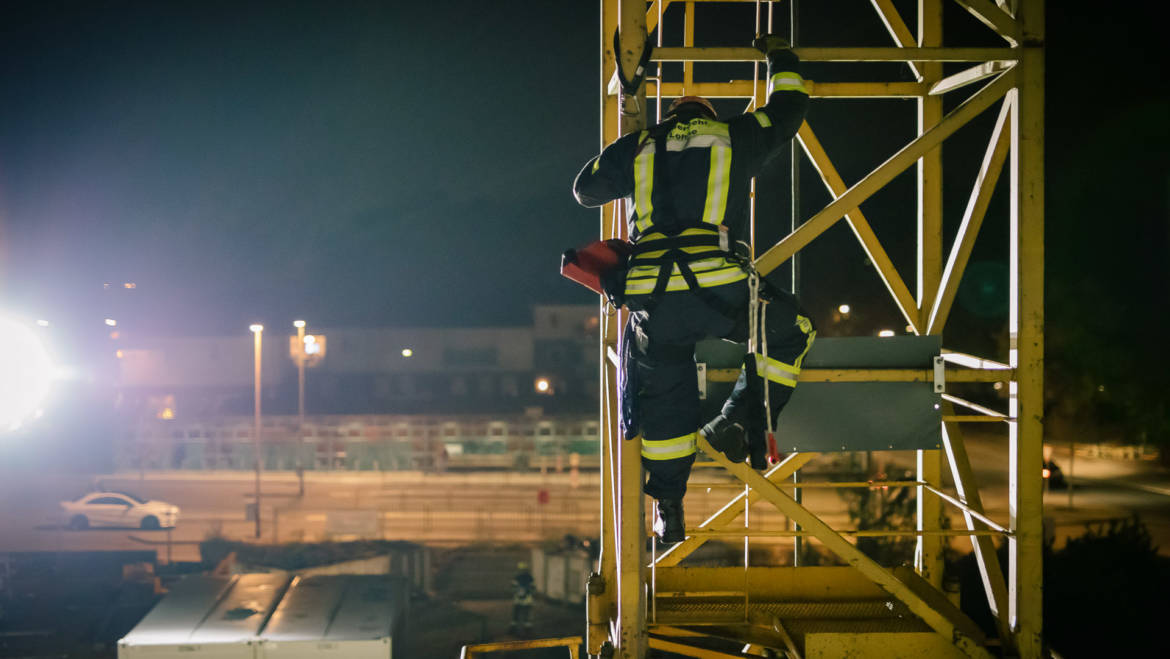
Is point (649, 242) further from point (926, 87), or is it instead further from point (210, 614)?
point (210, 614)

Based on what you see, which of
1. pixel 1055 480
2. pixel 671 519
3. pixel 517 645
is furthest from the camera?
pixel 1055 480

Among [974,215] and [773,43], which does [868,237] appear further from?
[773,43]

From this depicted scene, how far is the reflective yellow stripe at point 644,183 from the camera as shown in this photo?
3383 mm

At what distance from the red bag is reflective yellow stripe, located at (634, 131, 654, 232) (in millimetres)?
156

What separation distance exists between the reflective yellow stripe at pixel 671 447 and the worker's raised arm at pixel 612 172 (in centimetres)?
120

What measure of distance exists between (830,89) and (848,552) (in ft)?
10.3

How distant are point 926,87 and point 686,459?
3517mm

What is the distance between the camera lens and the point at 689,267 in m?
3.27

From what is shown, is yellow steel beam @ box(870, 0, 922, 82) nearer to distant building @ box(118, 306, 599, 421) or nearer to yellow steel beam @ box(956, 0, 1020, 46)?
yellow steel beam @ box(956, 0, 1020, 46)

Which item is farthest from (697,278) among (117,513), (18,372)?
(117,513)

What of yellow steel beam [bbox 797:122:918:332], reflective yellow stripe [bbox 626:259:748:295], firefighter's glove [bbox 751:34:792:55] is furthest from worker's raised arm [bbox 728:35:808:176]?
yellow steel beam [bbox 797:122:918:332]

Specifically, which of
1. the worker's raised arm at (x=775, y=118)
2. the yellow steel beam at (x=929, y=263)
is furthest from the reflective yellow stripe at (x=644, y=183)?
the yellow steel beam at (x=929, y=263)

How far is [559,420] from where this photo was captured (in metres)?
31.4

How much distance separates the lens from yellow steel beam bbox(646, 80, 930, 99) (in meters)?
5.12
